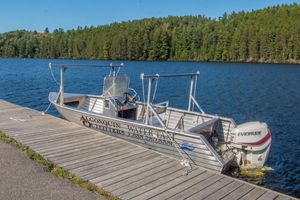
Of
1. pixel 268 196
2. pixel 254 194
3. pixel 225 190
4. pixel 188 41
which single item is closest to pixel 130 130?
pixel 225 190

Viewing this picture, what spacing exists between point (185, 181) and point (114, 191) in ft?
4.37

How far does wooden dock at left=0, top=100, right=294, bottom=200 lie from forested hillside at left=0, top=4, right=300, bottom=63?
286ft

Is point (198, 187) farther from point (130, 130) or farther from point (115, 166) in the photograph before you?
point (130, 130)

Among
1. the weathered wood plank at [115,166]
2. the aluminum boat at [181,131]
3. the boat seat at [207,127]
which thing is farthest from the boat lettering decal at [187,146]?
the weathered wood plank at [115,166]

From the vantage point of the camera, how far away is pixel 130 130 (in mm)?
8898

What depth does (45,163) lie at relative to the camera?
6.37 m

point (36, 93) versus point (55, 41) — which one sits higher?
point (55, 41)

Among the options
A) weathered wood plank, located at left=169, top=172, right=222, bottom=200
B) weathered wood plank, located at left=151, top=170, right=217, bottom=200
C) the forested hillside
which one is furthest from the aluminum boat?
the forested hillside

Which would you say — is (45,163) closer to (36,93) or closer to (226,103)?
(226,103)

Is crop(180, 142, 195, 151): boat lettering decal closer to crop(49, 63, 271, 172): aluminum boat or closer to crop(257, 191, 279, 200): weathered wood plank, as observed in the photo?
crop(49, 63, 271, 172): aluminum boat

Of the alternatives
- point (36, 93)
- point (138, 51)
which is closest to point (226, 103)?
point (36, 93)

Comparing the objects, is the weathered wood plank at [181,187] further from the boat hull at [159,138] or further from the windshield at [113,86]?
the windshield at [113,86]

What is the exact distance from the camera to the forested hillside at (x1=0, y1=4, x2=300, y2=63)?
91.9 m

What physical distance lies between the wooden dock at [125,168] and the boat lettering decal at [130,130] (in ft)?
1.70
